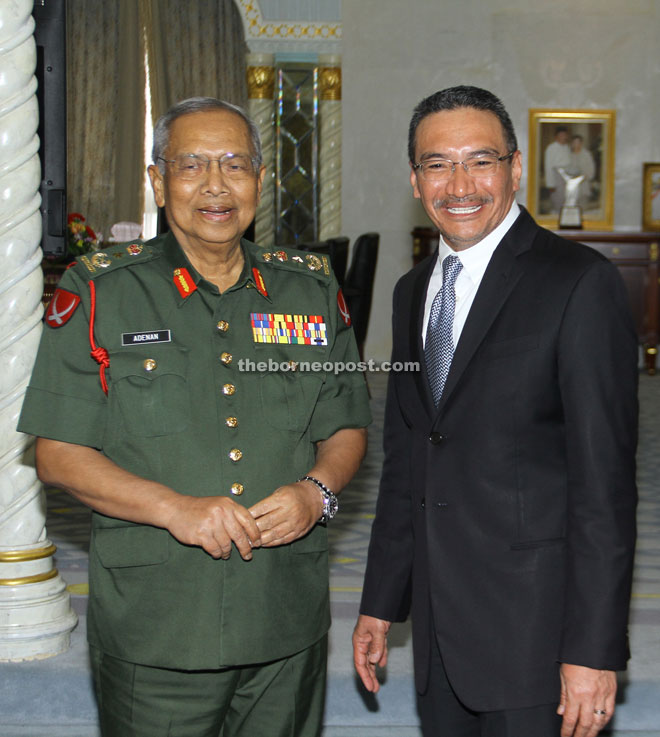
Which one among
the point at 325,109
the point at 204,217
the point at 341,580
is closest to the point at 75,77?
the point at 325,109

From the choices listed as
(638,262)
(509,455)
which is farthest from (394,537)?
(638,262)

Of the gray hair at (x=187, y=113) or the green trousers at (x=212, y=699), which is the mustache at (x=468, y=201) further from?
the green trousers at (x=212, y=699)

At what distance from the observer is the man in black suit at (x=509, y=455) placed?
1580 millimetres

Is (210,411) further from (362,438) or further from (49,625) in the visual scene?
(49,625)

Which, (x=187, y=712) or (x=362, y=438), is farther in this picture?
(x=362, y=438)

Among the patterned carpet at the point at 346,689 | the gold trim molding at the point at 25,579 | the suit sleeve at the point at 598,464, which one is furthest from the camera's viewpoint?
the gold trim molding at the point at 25,579

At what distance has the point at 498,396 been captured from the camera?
5.45 ft

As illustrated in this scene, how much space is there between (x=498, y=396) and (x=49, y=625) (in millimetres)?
2007

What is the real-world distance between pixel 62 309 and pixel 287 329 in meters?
0.39

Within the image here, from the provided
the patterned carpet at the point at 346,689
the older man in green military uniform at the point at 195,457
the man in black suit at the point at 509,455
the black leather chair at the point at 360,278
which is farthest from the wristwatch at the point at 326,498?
the black leather chair at the point at 360,278

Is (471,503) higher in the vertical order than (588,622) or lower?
higher

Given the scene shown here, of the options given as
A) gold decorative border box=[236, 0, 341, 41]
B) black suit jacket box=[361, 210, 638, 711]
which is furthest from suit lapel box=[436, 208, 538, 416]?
gold decorative border box=[236, 0, 341, 41]

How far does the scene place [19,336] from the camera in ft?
10.1

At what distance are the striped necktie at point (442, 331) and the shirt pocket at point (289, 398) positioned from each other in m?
Result: 0.20
